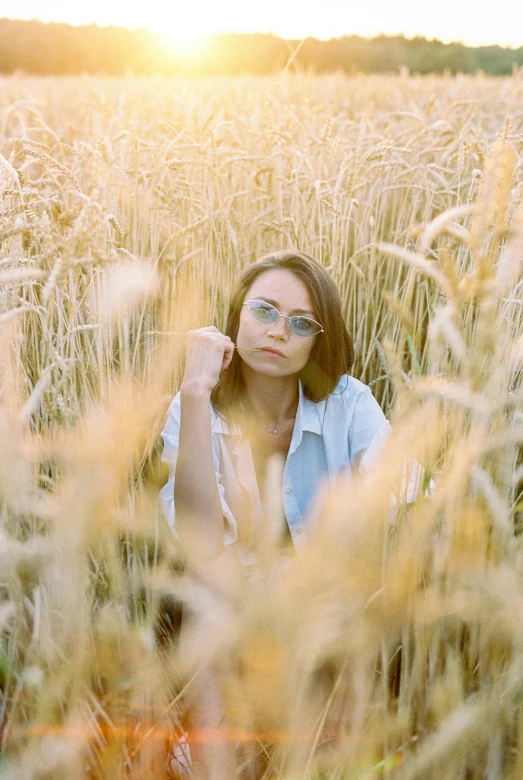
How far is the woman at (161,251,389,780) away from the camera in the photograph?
157cm

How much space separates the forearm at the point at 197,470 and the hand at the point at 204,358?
3 centimetres

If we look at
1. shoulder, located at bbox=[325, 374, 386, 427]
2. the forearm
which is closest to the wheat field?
the forearm

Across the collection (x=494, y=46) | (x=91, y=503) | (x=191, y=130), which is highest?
(x=494, y=46)

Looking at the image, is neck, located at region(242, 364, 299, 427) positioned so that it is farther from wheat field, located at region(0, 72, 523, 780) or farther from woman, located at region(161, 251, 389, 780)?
wheat field, located at region(0, 72, 523, 780)

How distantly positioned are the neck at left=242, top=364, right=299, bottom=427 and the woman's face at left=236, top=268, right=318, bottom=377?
0.09m

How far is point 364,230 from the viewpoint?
2.45 m

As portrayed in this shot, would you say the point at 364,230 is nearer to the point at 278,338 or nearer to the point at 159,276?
A: the point at 159,276

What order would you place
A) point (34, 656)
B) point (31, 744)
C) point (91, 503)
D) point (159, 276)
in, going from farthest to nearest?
point (159, 276) → point (34, 656) → point (31, 744) → point (91, 503)

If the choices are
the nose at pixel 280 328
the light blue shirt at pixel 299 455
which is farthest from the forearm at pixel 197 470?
the nose at pixel 280 328

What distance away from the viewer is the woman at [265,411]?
157 centimetres

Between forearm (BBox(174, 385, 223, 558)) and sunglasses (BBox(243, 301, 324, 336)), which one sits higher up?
sunglasses (BBox(243, 301, 324, 336))

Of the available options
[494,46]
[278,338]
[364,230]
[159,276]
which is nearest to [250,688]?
[278,338]

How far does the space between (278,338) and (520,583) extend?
37.1 inches

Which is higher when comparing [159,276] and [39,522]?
[159,276]
